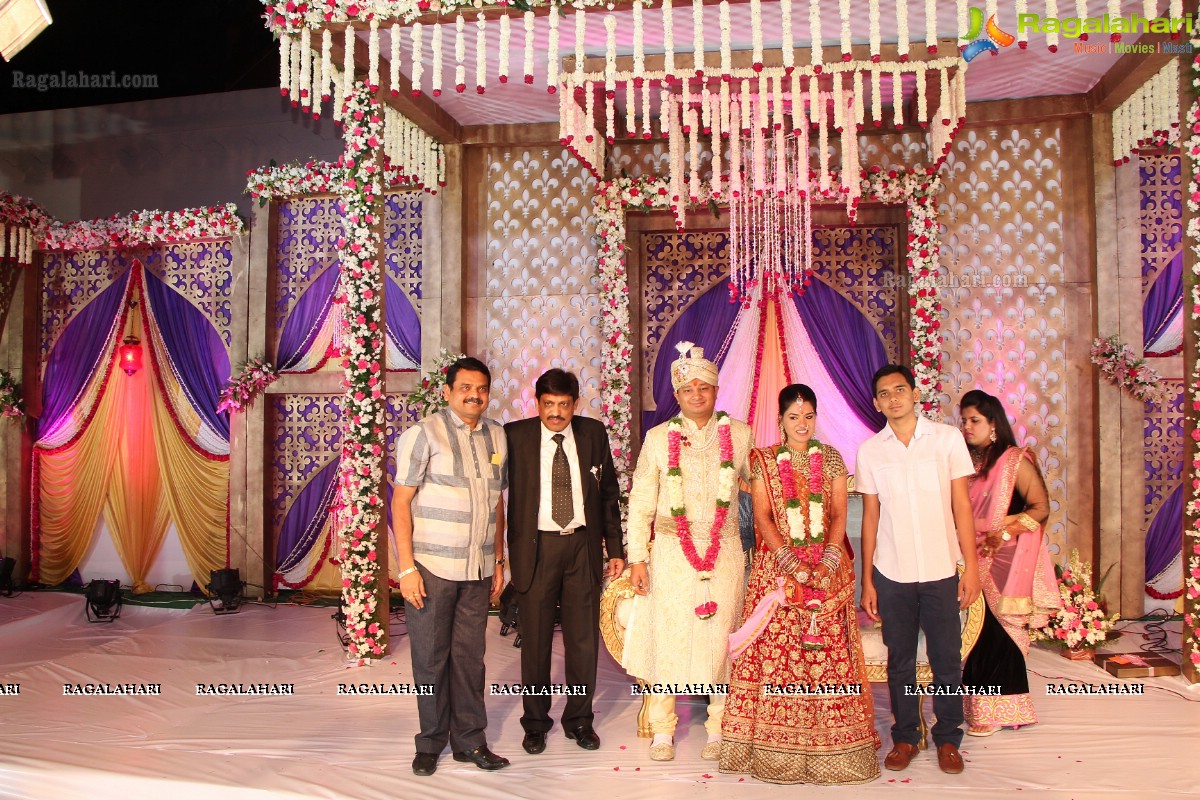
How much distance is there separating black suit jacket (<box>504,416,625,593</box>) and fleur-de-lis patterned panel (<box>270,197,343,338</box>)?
4660 millimetres

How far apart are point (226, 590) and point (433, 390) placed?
2.47m

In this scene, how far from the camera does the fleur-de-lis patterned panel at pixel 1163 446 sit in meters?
6.69

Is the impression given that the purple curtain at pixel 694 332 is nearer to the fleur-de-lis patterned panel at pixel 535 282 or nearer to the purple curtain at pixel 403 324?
the fleur-de-lis patterned panel at pixel 535 282

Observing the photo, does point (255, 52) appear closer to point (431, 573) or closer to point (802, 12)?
point (802, 12)

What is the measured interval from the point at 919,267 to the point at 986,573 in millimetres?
3254

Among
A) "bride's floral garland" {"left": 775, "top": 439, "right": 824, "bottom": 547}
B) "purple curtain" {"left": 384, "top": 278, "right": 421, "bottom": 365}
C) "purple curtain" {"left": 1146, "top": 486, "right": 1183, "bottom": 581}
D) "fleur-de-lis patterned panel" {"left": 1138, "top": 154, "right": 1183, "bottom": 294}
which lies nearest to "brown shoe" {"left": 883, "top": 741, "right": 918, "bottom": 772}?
"bride's floral garland" {"left": 775, "top": 439, "right": 824, "bottom": 547}

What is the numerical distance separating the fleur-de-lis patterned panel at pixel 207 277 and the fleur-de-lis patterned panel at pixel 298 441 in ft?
2.99

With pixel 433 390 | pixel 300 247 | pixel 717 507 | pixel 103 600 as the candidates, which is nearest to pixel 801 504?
pixel 717 507

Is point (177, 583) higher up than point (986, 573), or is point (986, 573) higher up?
point (986, 573)

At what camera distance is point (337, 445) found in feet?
25.9

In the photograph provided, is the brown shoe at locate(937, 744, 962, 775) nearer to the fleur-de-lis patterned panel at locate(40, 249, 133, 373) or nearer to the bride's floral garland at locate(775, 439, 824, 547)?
the bride's floral garland at locate(775, 439, 824, 547)

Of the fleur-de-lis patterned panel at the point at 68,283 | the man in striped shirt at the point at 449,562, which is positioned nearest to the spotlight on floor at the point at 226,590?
the fleur-de-lis patterned panel at the point at 68,283

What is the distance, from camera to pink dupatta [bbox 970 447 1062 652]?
4.11 metres

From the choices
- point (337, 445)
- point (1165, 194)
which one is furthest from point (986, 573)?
point (337, 445)
